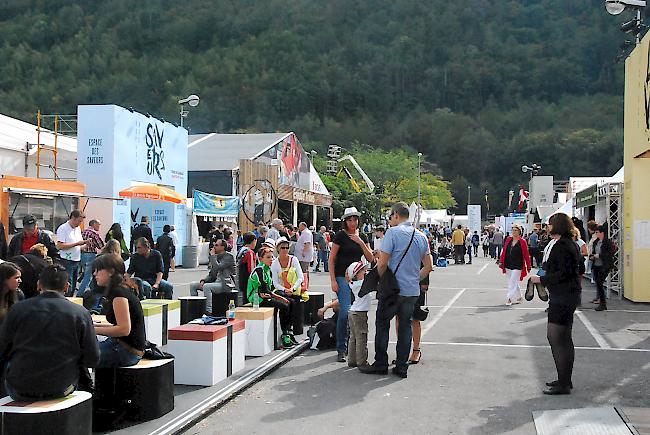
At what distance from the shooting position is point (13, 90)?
3004 inches

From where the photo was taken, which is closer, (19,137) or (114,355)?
(114,355)

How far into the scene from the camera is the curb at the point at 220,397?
5812mm

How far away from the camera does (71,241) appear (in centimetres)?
1284

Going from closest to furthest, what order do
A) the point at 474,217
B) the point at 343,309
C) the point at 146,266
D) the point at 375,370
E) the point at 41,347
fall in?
1. the point at 41,347
2. the point at 375,370
3. the point at 343,309
4. the point at 146,266
5. the point at 474,217

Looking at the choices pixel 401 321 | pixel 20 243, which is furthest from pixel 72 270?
pixel 401 321

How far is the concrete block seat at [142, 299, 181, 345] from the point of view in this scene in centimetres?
930

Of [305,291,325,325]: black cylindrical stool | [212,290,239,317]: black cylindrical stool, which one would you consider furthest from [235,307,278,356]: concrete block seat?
[305,291,325,325]: black cylindrical stool

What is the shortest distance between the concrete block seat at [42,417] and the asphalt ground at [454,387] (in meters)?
1.29

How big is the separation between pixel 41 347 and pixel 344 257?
4.55m

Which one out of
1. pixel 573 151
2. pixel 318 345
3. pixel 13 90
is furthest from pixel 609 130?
pixel 318 345

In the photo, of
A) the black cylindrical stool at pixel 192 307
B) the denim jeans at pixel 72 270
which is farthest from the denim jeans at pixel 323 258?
the black cylindrical stool at pixel 192 307

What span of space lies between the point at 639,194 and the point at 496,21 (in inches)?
4932

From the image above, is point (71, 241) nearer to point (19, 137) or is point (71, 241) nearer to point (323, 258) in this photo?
point (323, 258)

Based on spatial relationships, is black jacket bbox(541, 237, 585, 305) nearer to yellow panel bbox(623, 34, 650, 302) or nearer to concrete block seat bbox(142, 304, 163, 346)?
concrete block seat bbox(142, 304, 163, 346)
